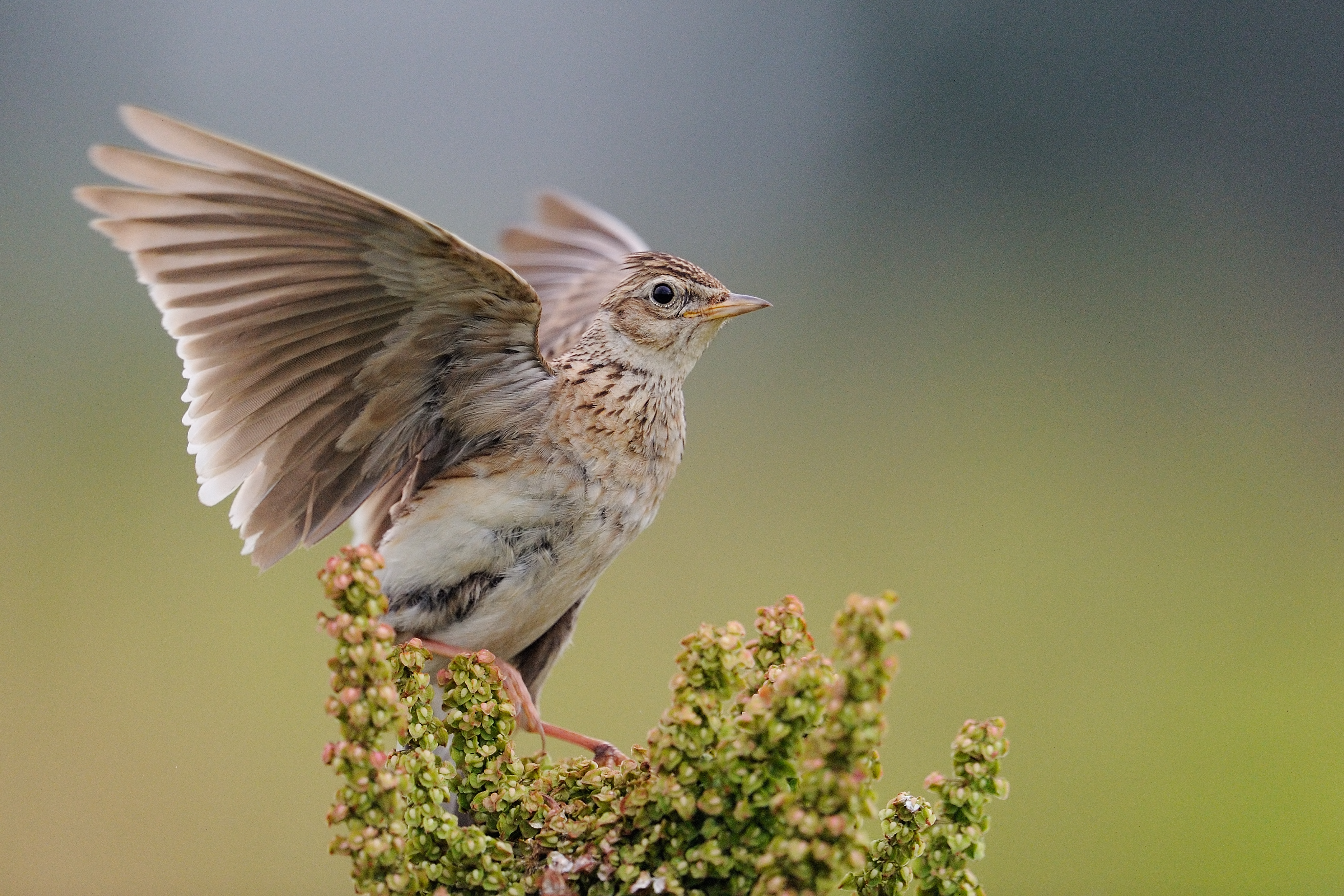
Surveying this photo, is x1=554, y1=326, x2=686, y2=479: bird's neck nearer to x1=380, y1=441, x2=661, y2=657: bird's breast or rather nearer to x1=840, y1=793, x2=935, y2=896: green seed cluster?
x1=380, y1=441, x2=661, y2=657: bird's breast

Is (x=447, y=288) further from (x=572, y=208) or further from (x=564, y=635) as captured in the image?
(x=572, y=208)

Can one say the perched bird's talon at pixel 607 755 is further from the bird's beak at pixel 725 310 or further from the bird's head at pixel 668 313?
the bird's beak at pixel 725 310

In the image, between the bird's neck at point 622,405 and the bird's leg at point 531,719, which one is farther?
the bird's neck at point 622,405

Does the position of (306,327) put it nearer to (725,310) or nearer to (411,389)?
(411,389)

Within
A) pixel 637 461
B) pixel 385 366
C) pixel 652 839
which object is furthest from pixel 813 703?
pixel 385 366

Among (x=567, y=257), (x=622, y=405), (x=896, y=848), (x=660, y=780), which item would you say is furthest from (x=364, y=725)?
(x=567, y=257)

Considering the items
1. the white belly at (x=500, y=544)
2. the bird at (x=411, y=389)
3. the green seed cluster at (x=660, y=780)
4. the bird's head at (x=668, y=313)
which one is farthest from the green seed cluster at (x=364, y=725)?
the bird's head at (x=668, y=313)
